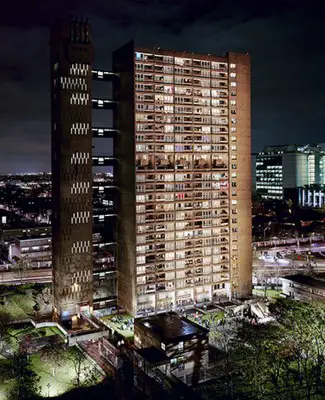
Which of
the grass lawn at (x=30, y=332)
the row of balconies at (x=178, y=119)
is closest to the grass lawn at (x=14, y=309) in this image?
the grass lawn at (x=30, y=332)

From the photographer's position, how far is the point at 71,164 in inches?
2773

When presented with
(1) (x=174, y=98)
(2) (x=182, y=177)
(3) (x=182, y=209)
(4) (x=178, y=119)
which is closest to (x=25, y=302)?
(3) (x=182, y=209)

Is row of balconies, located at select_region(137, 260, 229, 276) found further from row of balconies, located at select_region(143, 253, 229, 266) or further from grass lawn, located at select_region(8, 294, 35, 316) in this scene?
grass lawn, located at select_region(8, 294, 35, 316)

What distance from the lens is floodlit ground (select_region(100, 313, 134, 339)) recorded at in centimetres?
6827

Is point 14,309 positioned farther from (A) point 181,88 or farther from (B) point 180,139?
(A) point 181,88

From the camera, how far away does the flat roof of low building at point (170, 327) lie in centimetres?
5731

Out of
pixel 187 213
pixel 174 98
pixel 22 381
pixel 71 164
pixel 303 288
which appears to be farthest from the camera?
pixel 303 288

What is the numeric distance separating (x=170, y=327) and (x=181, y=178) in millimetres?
26827

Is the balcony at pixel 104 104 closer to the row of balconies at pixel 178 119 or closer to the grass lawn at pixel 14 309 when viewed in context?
the row of balconies at pixel 178 119

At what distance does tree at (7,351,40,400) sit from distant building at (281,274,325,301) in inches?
1955

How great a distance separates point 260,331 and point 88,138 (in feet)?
127

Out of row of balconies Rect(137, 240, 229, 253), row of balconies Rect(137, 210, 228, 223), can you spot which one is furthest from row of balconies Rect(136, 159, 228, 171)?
row of balconies Rect(137, 240, 229, 253)

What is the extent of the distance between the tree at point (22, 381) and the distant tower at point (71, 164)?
17.1 metres

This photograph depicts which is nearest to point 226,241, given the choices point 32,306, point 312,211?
point 32,306
